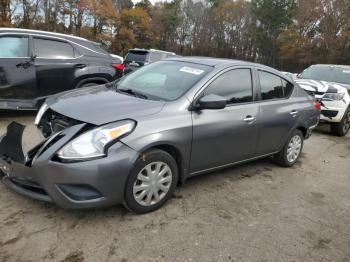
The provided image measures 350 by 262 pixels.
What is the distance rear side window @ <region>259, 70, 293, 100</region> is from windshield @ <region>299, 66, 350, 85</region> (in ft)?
14.4

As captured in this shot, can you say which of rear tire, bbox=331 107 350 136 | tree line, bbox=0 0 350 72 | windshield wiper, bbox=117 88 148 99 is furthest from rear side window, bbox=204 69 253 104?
tree line, bbox=0 0 350 72

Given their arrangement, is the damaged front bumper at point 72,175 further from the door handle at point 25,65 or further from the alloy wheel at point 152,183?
the door handle at point 25,65

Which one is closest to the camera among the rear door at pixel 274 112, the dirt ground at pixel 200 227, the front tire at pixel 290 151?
the dirt ground at pixel 200 227

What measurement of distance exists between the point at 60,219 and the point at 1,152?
3.06 feet

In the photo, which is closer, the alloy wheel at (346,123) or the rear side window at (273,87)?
the rear side window at (273,87)

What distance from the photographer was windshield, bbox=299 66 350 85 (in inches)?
362

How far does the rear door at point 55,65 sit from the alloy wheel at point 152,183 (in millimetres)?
4107

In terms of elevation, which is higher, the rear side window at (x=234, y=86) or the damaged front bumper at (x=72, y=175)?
the rear side window at (x=234, y=86)

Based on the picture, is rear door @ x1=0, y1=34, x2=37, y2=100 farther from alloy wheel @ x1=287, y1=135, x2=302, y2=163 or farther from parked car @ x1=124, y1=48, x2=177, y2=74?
parked car @ x1=124, y1=48, x2=177, y2=74

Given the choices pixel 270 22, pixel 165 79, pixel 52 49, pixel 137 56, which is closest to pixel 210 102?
pixel 165 79

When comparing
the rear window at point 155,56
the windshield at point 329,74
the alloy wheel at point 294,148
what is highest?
the windshield at point 329,74

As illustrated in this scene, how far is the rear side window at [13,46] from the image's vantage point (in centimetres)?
650

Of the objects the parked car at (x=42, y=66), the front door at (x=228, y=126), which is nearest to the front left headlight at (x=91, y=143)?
the front door at (x=228, y=126)

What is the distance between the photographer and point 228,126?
13.9ft
